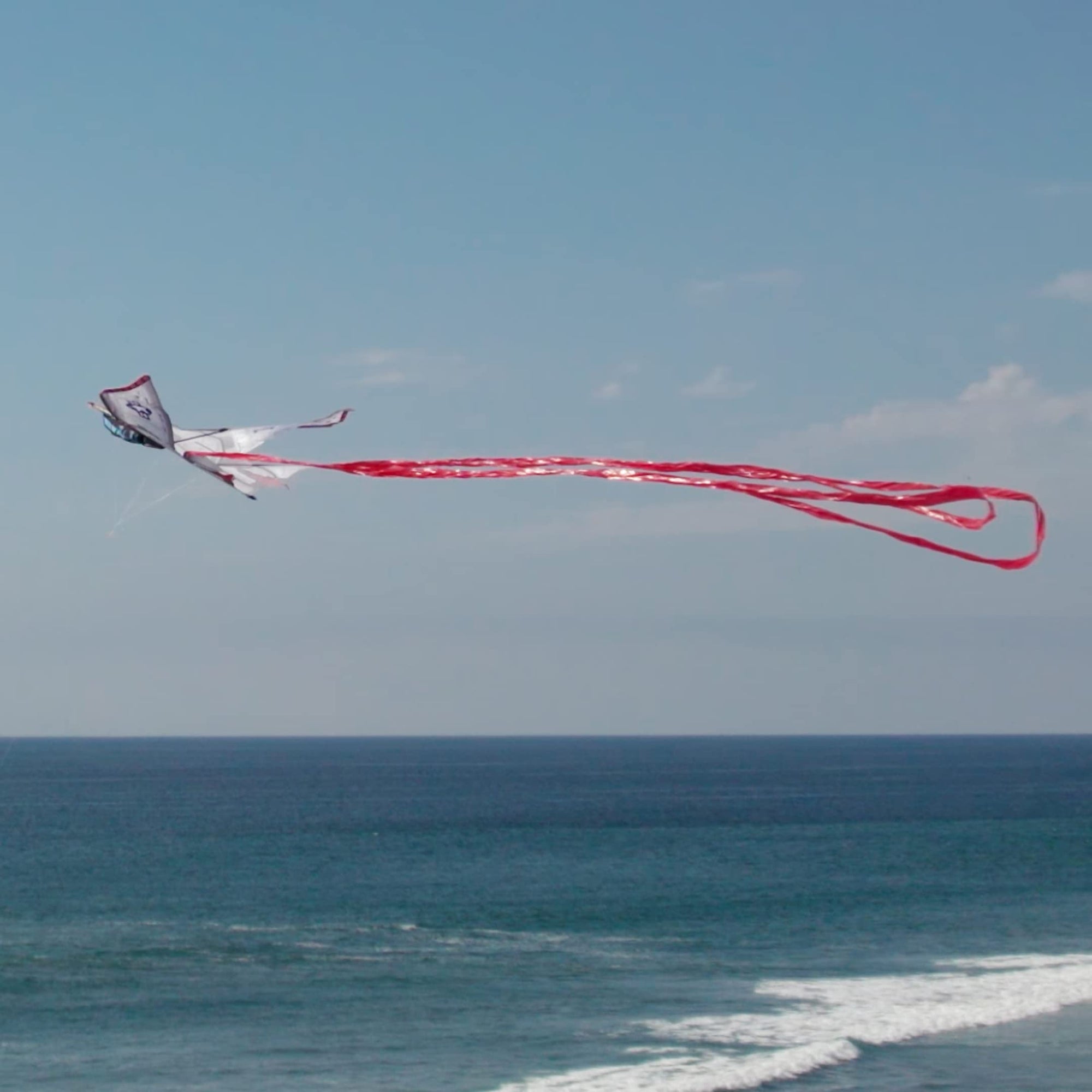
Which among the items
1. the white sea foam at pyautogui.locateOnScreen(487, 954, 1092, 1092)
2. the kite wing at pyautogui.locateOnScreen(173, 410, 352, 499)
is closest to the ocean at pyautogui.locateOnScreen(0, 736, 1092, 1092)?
the white sea foam at pyautogui.locateOnScreen(487, 954, 1092, 1092)

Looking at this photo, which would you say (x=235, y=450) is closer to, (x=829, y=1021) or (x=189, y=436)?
(x=189, y=436)

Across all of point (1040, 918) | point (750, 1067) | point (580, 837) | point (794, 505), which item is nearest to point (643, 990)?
point (750, 1067)

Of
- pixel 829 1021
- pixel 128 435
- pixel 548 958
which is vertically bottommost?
pixel 548 958

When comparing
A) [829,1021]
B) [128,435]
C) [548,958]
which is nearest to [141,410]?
[128,435]

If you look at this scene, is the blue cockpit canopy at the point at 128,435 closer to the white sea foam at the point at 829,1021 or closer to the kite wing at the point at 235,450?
the kite wing at the point at 235,450

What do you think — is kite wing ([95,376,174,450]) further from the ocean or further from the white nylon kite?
the ocean

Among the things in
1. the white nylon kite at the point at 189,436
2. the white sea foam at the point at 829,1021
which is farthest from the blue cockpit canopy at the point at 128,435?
the white sea foam at the point at 829,1021

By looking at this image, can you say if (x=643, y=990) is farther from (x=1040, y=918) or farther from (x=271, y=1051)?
(x=1040, y=918)
